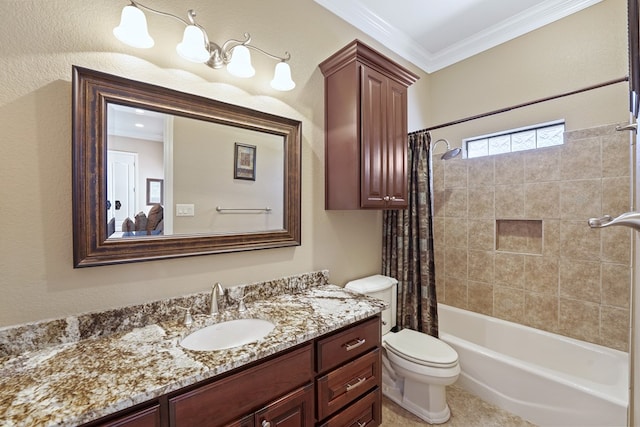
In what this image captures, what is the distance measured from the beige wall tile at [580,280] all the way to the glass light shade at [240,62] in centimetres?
255

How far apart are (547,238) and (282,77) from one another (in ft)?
7.48

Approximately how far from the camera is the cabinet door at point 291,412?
3.27 feet

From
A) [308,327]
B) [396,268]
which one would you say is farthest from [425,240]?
[308,327]

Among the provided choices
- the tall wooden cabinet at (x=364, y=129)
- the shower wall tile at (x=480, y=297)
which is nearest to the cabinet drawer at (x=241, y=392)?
the tall wooden cabinet at (x=364, y=129)

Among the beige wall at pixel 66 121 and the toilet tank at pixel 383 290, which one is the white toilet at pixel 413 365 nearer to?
the toilet tank at pixel 383 290

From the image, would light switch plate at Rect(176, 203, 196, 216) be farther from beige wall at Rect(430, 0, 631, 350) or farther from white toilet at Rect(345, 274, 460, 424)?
beige wall at Rect(430, 0, 631, 350)

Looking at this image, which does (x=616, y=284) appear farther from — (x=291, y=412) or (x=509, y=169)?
(x=291, y=412)

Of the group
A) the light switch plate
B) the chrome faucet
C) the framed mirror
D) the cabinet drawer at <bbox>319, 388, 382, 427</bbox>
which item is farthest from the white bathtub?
the light switch plate

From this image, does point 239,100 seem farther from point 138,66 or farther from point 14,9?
point 14,9

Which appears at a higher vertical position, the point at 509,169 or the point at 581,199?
the point at 509,169

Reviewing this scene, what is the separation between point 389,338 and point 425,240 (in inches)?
30.2

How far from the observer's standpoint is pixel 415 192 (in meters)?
2.13

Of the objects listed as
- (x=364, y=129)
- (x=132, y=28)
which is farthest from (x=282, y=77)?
(x=132, y=28)

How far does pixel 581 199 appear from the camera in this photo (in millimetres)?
1942
